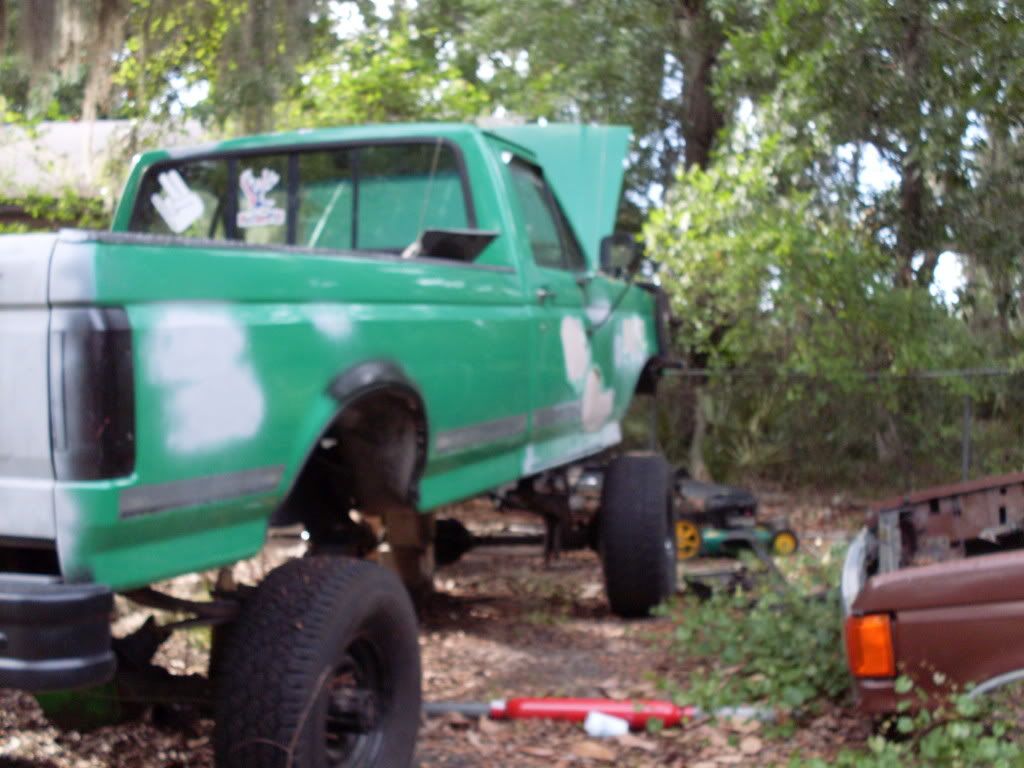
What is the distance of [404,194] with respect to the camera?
5.12m

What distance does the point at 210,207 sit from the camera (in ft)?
17.5

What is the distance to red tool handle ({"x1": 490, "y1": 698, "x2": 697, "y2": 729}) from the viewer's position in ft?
14.0

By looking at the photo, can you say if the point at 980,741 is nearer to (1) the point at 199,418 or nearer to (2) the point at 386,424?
(2) the point at 386,424

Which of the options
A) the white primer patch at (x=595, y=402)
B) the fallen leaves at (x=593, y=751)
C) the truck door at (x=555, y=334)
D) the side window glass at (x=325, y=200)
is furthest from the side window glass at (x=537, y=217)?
Result: the fallen leaves at (x=593, y=751)

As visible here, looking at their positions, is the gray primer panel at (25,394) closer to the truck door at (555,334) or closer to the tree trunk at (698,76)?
the truck door at (555,334)

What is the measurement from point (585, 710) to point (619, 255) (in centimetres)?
280

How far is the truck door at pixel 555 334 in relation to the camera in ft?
16.2

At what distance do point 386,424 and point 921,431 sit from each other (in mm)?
7289

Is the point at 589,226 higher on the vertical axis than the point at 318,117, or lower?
lower

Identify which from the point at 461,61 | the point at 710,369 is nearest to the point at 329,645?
the point at 710,369

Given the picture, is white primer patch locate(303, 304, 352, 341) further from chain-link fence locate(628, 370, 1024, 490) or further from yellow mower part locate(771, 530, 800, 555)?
chain-link fence locate(628, 370, 1024, 490)

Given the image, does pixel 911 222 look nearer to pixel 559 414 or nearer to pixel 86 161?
pixel 559 414

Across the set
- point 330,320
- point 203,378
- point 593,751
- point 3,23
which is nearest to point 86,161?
point 3,23

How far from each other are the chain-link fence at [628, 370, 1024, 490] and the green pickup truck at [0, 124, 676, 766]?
14.8ft
